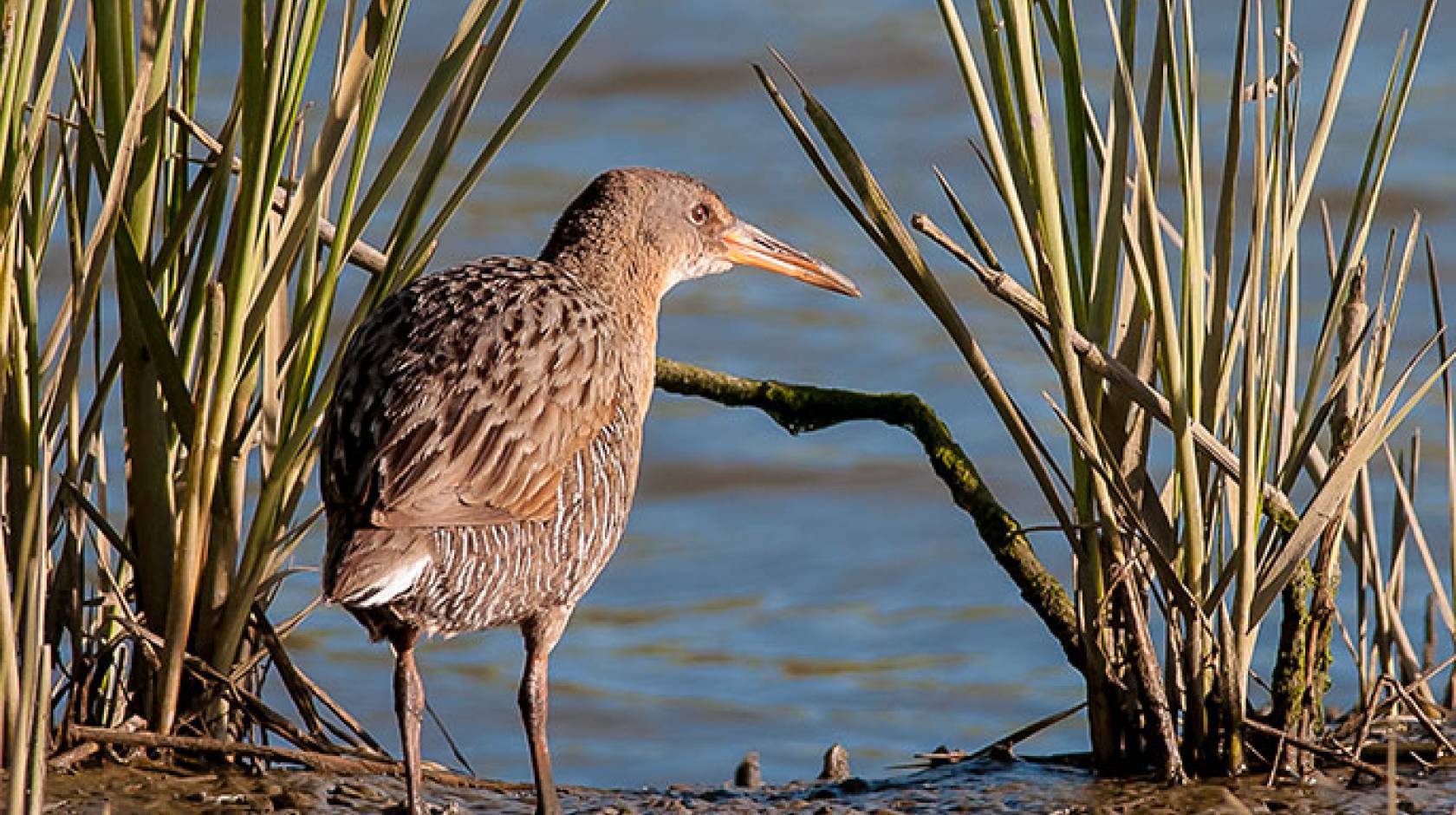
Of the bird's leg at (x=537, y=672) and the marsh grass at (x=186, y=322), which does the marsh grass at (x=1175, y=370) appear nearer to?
the marsh grass at (x=186, y=322)

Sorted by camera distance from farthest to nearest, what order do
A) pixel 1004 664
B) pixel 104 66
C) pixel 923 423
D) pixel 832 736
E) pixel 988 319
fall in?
pixel 988 319
pixel 1004 664
pixel 832 736
pixel 923 423
pixel 104 66

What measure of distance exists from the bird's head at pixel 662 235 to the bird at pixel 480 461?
9.8 inches

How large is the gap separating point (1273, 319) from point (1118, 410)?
1.16 ft

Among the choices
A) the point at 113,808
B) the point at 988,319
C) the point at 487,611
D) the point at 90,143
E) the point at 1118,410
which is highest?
the point at 988,319

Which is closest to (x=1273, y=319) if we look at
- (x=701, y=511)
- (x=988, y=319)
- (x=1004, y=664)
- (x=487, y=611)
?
(x=487, y=611)

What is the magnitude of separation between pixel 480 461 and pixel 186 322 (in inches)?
24.9

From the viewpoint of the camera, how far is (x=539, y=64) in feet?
33.8

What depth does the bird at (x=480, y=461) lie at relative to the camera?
4.28 metres

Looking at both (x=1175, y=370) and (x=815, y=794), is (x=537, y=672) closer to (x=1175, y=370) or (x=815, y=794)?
(x=815, y=794)

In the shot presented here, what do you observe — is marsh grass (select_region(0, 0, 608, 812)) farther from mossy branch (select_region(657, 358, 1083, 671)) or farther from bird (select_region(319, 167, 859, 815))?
mossy branch (select_region(657, 358, 1083, 671))

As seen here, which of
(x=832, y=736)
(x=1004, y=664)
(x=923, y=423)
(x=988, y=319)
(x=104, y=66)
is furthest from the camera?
(x=988, y=319)

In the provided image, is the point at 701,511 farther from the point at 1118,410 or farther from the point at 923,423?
the point at 1118,410

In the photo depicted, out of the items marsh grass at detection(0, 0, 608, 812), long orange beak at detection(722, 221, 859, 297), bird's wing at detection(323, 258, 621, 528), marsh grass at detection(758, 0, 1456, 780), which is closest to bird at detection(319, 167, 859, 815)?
bird's wing at detection(323, 258, 621, 528)

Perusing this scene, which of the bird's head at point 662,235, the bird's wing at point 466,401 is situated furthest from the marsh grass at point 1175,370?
the bird's head at point 662,235
